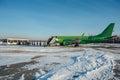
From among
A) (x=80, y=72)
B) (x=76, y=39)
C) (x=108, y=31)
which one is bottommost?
(x=80, y=72)

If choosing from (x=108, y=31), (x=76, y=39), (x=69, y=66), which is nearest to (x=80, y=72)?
(x=69, y=66)

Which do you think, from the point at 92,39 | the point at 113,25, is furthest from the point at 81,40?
the point at 113,25

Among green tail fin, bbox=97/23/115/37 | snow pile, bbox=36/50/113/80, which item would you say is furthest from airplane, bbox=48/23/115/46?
snow pile, bbox=36/50/113/80

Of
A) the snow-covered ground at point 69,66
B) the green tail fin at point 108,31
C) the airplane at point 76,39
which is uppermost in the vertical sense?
the green tail fin at point 108,31

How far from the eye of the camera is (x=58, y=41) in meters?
41.9

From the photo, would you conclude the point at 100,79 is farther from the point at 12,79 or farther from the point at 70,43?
the point at 70,43

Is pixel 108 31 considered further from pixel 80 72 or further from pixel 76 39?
pixel 80 72

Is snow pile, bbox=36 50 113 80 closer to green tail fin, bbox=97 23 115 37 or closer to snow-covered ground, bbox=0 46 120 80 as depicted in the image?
snow-covered ground, bbox=0 46 120 80

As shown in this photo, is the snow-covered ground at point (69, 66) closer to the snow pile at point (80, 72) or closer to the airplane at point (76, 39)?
the snow pile at point (80, 72)

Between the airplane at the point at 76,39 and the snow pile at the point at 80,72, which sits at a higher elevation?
the airplane at the point at 76,39

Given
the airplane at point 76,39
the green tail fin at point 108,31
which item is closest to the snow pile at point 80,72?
the airplane at point 76,39

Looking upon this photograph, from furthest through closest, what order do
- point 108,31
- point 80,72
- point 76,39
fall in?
point 108,31
point 76,39
point 80,72

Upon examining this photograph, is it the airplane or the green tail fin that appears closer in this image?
the airplane

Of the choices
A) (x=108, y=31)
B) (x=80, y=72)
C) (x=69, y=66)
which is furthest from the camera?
(x=108, y=31)
